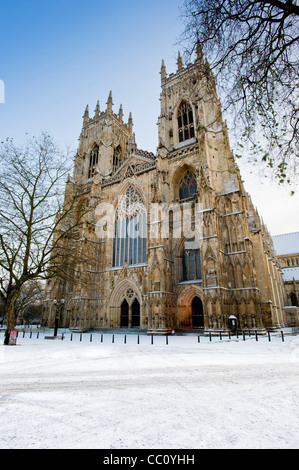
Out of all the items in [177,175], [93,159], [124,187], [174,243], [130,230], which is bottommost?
[174,243]

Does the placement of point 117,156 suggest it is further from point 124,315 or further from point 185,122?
point 124,315

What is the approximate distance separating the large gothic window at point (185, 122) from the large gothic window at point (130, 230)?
800cm

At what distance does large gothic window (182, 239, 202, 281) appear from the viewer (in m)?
21.7

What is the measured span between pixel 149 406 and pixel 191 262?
1861 centimetres

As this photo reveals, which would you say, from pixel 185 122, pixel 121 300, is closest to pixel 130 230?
pixel 121 300

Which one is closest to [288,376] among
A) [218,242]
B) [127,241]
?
[218,242]

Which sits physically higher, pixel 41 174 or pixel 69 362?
pixel 41 174

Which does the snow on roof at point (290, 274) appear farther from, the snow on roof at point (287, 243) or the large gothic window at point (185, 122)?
the large gothic window at point (185, 122)

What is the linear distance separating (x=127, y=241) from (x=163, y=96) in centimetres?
1815

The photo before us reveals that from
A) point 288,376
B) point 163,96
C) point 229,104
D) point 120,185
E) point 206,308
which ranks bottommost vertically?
point 288,376

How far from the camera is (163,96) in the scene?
3022cm

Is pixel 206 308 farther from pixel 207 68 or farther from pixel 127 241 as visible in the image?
pixel 207 68

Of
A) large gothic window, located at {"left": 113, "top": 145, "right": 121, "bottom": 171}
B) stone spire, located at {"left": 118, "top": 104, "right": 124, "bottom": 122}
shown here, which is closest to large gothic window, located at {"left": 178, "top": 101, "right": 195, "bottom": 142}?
large gothic window, located at {"left": 113, "top": 145, "right": 121, "bottom": 171}

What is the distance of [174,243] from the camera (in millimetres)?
22641
